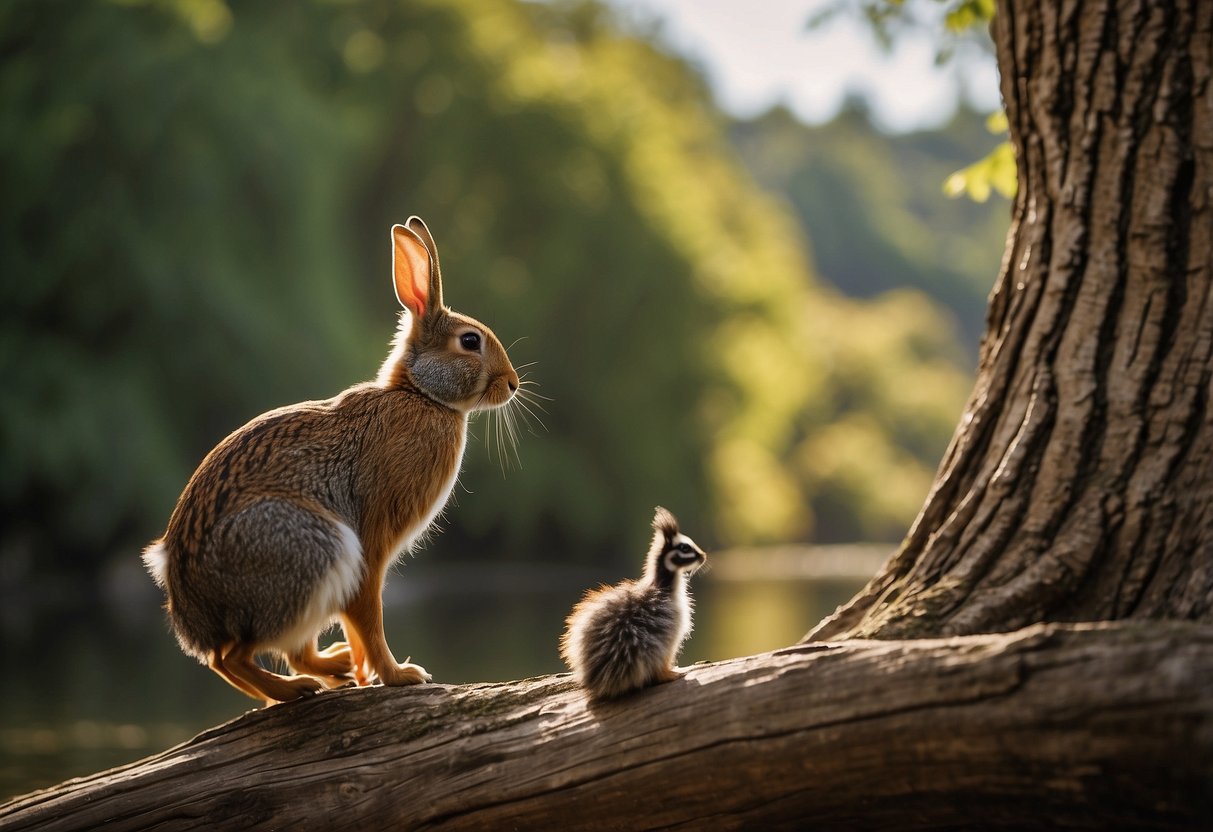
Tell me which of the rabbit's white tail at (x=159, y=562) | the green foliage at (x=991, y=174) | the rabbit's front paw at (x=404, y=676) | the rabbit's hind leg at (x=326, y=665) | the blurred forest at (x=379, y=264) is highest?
the blurred forest at (x=379, y=264)

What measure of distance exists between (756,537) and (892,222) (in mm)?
77558

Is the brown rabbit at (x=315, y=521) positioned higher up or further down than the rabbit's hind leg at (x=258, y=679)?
higher up

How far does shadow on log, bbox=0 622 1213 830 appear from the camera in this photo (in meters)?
3.90

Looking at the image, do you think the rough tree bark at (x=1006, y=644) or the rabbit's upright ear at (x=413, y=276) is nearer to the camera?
the rough tree bark at (x=1006, y=644)

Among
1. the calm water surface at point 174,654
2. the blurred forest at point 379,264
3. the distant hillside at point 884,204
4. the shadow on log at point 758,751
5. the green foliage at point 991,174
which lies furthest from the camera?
the distant hillside at point 884,204

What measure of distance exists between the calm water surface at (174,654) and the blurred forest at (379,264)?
3.62m

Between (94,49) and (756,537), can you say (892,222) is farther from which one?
(94,49)

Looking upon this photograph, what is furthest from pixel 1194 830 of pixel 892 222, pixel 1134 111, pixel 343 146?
pixel 892 222

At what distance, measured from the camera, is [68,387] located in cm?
2477

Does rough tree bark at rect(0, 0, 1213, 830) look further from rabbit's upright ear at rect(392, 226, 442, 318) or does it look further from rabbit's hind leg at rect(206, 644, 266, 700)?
rabbit's upright ear at rect(392, 226, 442, 318)

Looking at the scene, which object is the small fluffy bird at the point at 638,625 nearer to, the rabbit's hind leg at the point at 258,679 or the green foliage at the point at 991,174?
the rabbit's hind leg at the point at 258,679

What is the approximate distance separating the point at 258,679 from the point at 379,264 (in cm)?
3761

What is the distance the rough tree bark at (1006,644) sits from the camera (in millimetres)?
4082

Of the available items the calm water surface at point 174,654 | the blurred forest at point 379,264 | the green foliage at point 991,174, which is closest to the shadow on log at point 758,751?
the green foliage at point 991,174
